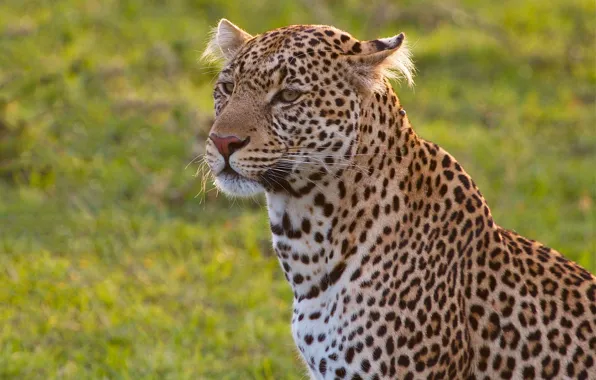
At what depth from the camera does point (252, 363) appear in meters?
6.68

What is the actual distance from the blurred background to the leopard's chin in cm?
45

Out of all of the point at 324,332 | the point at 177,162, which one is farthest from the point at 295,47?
the point at 177,162

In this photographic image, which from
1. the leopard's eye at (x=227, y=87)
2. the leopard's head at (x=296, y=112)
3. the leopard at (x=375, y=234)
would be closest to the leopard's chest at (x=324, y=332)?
the leopard at (x=375, y=234)

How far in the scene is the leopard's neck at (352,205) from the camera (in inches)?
177

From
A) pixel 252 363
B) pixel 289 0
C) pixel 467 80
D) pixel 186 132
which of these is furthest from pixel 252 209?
pixel 289 0

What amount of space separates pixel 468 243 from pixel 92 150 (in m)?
5.65

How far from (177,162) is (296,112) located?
5266 mm

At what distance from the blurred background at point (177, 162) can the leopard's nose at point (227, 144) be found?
1.89 ft

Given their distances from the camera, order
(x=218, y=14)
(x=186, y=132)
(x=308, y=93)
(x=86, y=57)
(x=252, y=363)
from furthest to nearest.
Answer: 1. (x=218, y=14)
2. (x=86, y=57)
3. (x=186, y=132)
4. (x=252, y=363)
5. (x=308, y=93)

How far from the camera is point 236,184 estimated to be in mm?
4504

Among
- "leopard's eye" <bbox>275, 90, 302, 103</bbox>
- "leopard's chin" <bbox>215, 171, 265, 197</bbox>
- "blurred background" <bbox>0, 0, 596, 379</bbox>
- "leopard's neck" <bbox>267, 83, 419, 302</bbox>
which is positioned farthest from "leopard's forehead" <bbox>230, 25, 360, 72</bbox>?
"blurred background" <bbox>0, 0, 596, 379</bbox>

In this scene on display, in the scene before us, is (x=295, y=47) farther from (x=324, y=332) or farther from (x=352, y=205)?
(x=324, y=332)

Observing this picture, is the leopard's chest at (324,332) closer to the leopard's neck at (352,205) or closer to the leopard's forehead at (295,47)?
the leopard's neck at (352,205)

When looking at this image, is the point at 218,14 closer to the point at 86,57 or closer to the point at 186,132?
the point at 86,57
